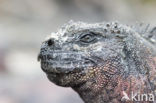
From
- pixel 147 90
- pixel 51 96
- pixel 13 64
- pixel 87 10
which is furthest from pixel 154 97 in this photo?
pixel 87 10

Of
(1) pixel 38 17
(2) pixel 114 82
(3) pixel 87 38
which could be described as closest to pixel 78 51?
(3) pixel 87 38

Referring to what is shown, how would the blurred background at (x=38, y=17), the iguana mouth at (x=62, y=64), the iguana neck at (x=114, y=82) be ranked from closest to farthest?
the iguana mouth at (x=62, y=64), the iguana neck at (x=114, y=82), the blurred background at (x=38, y=17)

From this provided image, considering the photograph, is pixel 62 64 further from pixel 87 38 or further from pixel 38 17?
pixel 38 17

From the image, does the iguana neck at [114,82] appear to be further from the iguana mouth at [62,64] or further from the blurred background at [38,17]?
the blurred background at [38,17]

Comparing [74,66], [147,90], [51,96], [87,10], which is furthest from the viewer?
A: [87,10]

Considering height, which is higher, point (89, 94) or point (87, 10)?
point (87, 10)

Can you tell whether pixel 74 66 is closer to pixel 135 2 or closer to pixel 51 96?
pixel 51 96

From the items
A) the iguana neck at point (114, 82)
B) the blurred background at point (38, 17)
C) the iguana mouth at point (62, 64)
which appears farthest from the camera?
the blurred background at point (38, 17)

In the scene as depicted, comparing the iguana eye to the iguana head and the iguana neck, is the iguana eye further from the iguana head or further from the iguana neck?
the iguana neck

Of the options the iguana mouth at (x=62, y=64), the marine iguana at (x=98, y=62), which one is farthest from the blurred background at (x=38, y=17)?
the iguana mouth at (x=62, y=64)
